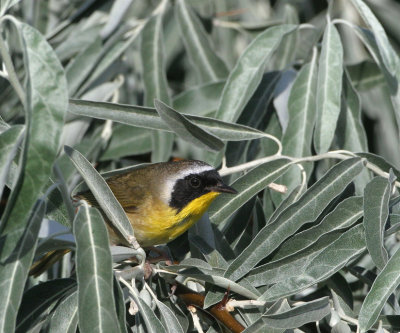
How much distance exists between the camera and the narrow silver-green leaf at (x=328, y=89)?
11.2 feet

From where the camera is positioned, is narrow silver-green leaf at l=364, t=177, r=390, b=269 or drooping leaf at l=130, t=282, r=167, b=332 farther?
narrow silver-green leaf at l=364, t=177, r=390, b=269

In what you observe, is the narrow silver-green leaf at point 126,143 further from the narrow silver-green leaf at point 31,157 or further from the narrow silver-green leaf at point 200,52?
the narrow silver-green leaf at point 31,157

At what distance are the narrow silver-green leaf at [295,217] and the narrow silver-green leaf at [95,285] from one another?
0.73 metres

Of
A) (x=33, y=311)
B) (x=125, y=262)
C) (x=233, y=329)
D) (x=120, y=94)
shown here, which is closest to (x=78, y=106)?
(x=125, y=262)

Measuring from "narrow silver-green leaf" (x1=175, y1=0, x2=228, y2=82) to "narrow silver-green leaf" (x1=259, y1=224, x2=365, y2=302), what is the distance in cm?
206

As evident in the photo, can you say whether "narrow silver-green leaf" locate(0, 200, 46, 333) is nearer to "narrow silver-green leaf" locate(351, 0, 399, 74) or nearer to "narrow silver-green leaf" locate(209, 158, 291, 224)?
"narrow silver-green leaf" locate(209, 158, 291, 224)

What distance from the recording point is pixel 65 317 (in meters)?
2.50

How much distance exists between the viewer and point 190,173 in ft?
12.2

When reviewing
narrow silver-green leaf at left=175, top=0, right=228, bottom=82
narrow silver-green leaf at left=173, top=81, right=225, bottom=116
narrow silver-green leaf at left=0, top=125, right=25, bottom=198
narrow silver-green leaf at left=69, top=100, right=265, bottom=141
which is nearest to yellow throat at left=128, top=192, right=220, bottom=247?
narrow silver-green leaf at left=69, top=100, right=265, bottom=141

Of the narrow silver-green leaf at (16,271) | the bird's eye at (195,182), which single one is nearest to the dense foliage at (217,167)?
the narrow silver-green leaf at (16,271)

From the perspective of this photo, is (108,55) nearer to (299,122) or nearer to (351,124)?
(299,122)

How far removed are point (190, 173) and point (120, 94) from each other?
1534mm

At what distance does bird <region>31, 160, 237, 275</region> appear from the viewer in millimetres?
3482

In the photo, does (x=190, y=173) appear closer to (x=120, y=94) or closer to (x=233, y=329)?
(x=233, y=329)
